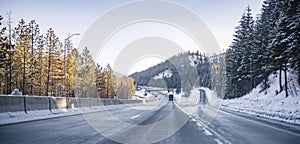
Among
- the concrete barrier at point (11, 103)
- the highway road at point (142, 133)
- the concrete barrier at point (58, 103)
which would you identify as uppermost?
the concrete barrier at point (11, 103)

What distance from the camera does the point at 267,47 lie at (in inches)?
1478

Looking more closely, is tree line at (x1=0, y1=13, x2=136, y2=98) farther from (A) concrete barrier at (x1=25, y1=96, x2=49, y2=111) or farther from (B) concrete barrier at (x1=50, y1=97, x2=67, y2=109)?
(A) concrete barrier at (x1=25, y1=96, x2=49, y2=111)

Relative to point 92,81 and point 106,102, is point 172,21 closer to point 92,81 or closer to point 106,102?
point 106,102

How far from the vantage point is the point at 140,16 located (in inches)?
1761

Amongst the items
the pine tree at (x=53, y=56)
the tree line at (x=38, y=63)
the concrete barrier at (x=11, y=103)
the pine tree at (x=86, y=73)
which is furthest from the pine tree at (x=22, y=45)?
the concrete barrier at (x=11, y=103)

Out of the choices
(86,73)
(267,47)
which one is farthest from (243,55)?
(86,73)

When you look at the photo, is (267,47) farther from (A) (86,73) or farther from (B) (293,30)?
(A) (86,73)

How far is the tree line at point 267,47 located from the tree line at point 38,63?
26.0 m

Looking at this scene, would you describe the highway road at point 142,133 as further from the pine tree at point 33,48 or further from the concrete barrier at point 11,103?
the pine tree at point 33,48

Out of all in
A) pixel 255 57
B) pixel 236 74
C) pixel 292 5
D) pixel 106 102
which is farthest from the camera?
pixel 236 74

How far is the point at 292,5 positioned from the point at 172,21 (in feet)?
64.7

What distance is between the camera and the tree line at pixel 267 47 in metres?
25.6

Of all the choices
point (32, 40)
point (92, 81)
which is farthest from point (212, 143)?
point (92, 81)

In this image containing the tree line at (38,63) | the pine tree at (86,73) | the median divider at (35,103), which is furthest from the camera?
the pine tree at (86,73)
